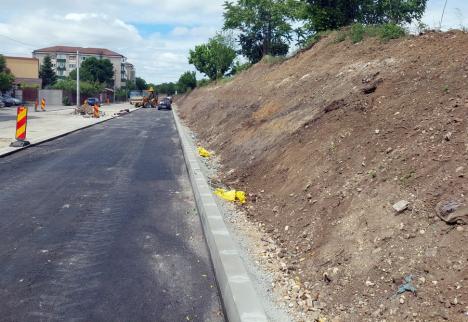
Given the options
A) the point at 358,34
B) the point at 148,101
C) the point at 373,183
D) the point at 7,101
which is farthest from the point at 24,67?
the point at 373,183

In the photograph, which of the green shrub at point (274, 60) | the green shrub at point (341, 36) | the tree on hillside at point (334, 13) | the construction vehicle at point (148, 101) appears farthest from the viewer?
the construction vehicle at point (148, 101)

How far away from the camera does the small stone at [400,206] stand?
14.9 ft

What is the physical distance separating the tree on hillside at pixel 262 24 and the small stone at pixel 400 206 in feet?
127

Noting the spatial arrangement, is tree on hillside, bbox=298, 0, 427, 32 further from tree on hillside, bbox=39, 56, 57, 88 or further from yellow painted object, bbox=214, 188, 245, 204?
tree on hillside, bbox=39, 56, 57, 88

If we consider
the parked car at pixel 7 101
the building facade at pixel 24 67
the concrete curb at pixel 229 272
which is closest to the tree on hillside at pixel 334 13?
the concrete curb at pixel 229 272

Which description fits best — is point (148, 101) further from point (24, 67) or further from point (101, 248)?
point (101, 248)

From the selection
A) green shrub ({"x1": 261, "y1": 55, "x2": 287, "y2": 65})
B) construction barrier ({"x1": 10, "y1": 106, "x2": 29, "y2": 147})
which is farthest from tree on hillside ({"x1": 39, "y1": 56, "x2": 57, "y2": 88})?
construction barrier ({"x1": 10, "y1": 106, "x2": 29, "y2": 147})

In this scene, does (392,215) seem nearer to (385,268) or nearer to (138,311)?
(385,268)

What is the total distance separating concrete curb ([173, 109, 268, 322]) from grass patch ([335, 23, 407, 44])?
7990 mm

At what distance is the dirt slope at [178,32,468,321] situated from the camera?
3764mm

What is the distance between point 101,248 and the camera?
5.74 metres

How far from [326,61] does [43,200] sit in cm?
981

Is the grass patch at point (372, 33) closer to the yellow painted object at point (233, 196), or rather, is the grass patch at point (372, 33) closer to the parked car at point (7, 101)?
the yellow painted object at point (233, 196)

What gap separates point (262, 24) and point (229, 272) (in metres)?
41.2
